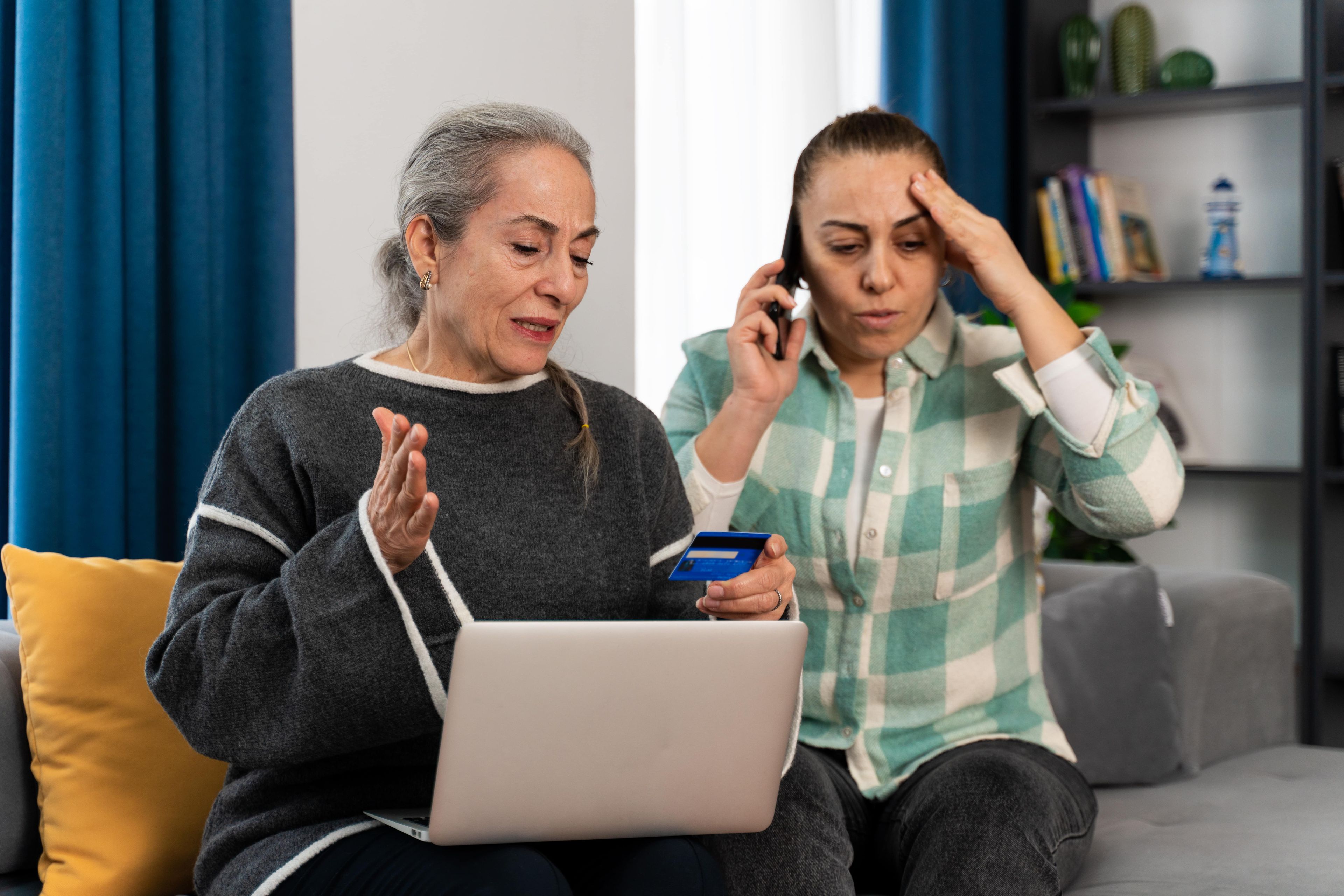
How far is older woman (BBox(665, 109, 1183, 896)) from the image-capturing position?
58.3 inches

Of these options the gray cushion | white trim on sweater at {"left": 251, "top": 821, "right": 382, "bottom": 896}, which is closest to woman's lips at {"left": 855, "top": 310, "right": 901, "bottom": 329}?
the gray cushion

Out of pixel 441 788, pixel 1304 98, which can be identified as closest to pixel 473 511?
pixel 441 788

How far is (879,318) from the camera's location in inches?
61.2

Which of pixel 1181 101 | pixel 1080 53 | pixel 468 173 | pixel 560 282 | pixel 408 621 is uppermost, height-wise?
pixel 1080 53

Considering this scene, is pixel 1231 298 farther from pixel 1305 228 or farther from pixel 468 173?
pixel 468 173

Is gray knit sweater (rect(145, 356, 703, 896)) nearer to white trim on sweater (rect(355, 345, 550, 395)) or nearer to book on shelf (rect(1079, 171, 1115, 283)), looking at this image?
white trim on sweater (rect(355, 345, 550, 395))

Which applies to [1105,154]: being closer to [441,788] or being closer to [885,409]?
[885,409]

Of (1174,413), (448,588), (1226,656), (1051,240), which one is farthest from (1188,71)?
(448,588)

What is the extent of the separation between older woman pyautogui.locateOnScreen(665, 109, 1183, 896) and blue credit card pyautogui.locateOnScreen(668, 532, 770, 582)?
284 mm

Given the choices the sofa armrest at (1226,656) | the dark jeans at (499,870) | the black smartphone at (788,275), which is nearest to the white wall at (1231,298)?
the sofa armrest at (1226,656)

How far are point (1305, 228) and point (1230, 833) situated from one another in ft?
6.49

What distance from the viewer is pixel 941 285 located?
1.65 meters

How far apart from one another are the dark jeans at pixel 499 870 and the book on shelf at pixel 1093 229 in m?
2.51

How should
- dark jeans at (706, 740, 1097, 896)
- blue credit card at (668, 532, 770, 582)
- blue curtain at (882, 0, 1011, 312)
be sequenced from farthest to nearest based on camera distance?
blue curtain at (882, 0, 1011, 312) → dark jeans at (706, 740, 1097, 896) → blue credit card at (668, 532, 770, 582)
